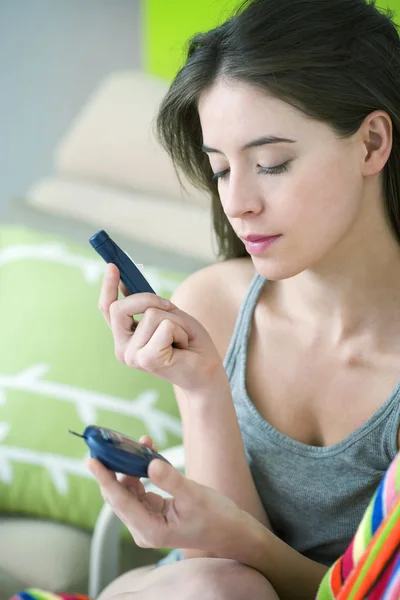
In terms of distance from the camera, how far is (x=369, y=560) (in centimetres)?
85

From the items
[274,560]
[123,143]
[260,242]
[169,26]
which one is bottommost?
[274,560]

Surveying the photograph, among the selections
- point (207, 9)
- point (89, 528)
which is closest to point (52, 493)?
point (89, 528)

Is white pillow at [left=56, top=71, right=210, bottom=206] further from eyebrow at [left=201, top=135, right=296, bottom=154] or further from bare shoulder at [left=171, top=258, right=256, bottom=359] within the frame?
eyebrow at [left=201, top=135, right=296, bottom=154]

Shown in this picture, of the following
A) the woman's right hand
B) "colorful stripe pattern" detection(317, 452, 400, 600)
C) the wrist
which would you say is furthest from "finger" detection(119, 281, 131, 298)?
"colorful stripe pattern" detection(317, 452, 400, 600)

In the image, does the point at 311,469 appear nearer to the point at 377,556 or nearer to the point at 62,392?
the point at 377,556

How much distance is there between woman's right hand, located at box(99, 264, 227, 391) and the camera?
Result: 3.18 feet

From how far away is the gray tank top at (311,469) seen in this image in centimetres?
113

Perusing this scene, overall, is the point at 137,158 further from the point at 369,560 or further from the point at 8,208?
the point at 369,560

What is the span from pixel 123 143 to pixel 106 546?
103 centimetres

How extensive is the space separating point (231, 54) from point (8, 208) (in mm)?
1021

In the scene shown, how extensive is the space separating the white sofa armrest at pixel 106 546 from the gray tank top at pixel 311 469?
0.55 feet

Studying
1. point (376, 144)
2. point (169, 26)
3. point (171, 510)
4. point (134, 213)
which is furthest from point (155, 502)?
point (169, 26)

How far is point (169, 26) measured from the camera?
2.40 meters

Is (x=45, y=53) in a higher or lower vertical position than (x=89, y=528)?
higher
